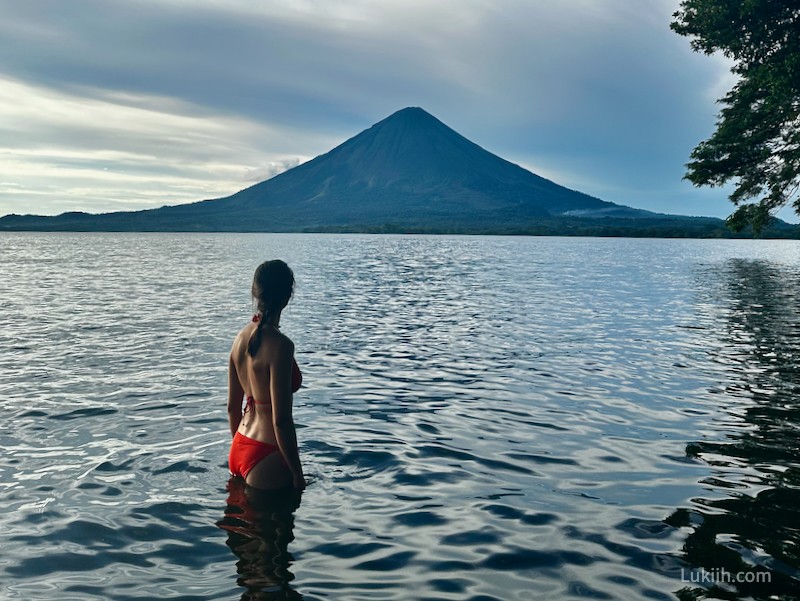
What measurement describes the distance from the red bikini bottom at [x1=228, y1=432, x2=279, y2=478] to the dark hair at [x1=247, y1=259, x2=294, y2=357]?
102 cm

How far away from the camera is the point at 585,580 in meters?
6.00

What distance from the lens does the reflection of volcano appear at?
614 centimetres

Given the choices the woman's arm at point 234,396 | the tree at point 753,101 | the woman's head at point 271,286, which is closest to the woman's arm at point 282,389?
the woman's head at point 271,286

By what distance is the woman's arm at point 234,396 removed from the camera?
7.40 metres

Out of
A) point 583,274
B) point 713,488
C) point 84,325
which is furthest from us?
point 583,274

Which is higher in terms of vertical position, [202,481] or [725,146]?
[725,146]

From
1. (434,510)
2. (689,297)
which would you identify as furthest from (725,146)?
(434,510)

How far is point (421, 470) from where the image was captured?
9062 mm

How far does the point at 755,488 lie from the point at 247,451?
583cm

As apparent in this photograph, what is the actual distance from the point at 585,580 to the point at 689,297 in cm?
3176

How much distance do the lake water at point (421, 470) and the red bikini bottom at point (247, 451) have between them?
388 mm

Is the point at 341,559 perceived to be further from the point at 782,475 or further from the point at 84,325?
the point at 84,325

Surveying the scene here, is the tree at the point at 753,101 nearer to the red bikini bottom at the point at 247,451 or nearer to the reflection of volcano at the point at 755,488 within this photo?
the reflection of volcano at the point at 755,488

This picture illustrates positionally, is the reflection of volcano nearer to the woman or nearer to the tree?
the woman
